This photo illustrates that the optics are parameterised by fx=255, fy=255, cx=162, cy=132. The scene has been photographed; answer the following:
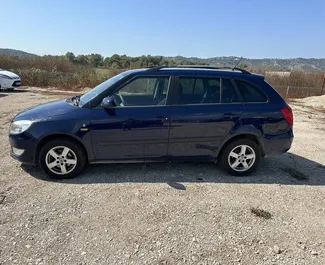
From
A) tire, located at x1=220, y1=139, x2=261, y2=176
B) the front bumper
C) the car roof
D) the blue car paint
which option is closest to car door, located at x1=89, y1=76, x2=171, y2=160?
the blue car paint

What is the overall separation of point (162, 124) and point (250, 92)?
1.63 m

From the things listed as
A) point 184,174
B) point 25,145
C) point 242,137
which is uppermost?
point 242,137

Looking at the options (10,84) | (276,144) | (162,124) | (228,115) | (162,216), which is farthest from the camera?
(10,84)

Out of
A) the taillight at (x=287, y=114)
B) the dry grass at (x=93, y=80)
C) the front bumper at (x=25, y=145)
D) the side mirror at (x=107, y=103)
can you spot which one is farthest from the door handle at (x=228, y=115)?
the dry grass at (x=93, y=80)

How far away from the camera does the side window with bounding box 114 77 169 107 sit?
4.11 metres

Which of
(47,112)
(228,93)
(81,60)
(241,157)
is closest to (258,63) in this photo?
(81,60)

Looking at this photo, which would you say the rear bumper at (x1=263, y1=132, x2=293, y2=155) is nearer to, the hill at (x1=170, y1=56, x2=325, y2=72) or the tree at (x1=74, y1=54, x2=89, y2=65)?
the hill at (x1=170, y1=56, x2=325, y2=72)

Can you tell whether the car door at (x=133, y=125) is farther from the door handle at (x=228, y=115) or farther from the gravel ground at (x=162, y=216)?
the door handle at (x=228, y=115)

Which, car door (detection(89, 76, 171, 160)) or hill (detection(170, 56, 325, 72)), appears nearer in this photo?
car door (detection(89, 76, 171, 160))

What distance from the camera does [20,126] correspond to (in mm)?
3932

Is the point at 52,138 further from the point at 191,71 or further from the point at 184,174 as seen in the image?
the point at 191,71

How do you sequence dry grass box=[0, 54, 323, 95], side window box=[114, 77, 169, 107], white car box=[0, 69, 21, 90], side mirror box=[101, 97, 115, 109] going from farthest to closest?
dry grass box=[0, 54, 323, 95]
white car box=[0, 69, 21, 90]
side window box=[114, 77, 169, 107]
side mirror box=[101, 97, 115, 109]

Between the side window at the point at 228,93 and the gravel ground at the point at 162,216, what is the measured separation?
1.31 m

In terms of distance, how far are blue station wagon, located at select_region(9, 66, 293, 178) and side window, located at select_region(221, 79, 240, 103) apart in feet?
0.05
